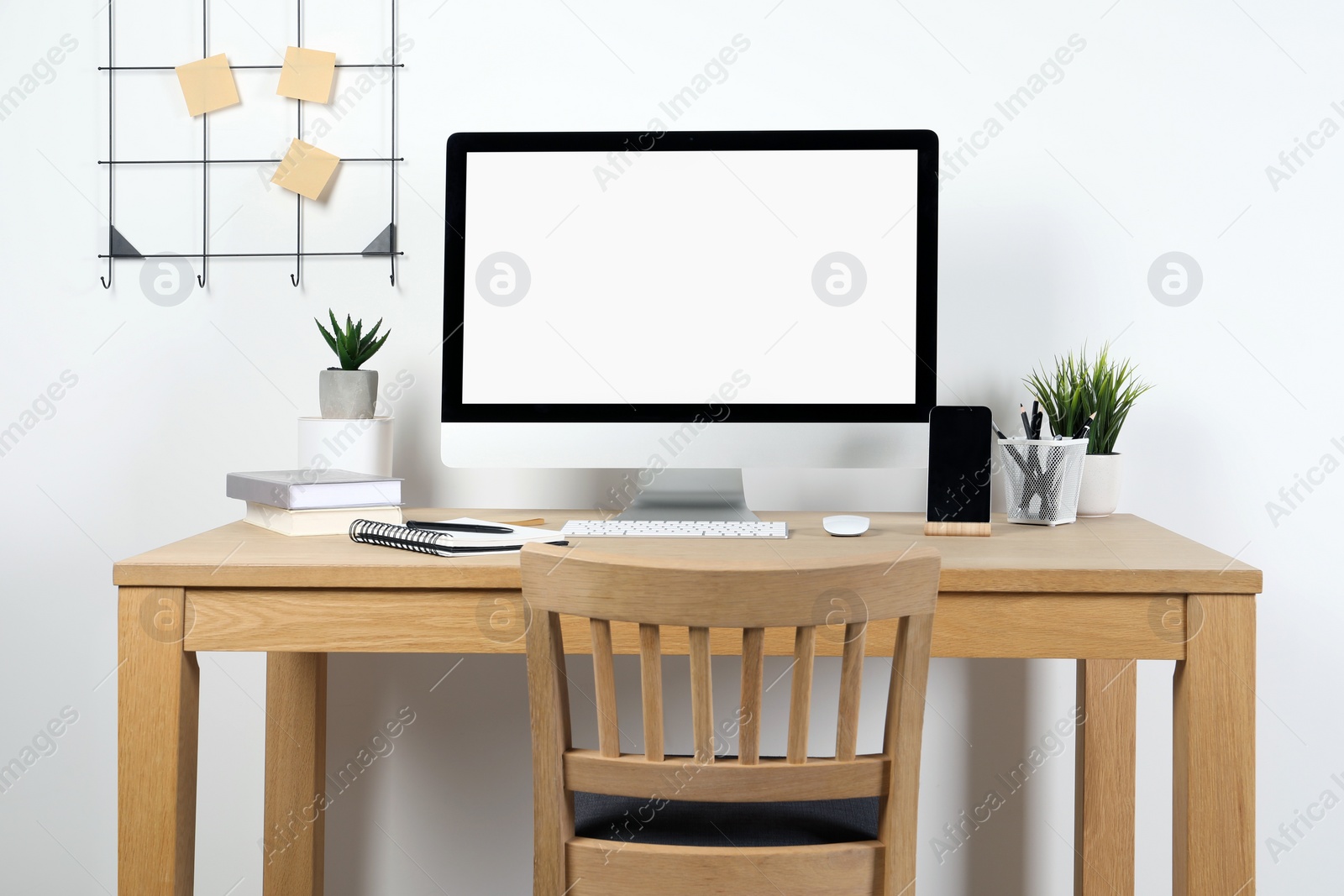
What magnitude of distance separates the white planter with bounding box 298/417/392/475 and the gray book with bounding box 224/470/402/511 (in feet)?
0.19

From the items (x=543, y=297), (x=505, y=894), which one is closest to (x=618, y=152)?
(x=543, y=297)

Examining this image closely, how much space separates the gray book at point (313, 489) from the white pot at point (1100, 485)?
1.01 meters

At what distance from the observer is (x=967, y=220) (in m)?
1.57

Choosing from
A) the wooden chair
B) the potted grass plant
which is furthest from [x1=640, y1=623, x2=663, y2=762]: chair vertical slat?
the potted grass plant

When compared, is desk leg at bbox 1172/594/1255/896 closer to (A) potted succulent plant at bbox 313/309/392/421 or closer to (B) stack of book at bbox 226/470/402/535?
(B) stack of book at bbox 226/470/402/535

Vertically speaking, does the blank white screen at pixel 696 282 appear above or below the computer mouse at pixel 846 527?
above

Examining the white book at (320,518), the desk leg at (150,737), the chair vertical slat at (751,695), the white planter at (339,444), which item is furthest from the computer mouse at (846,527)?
the desk leg at (150,737)

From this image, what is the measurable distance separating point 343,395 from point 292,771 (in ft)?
2.00

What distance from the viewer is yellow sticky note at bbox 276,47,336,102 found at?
1586 mm

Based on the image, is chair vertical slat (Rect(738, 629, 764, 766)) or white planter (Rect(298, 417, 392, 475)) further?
white planter (Rect(298, 417, 392, 475))

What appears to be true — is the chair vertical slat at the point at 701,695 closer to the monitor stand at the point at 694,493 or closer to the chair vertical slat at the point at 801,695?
the chair vertical slat at the point at 801,695

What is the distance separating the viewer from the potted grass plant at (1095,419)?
1397 mm

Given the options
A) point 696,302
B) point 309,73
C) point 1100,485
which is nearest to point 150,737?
point 696,302

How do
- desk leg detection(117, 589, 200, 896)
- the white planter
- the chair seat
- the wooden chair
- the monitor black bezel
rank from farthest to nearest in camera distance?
the white planter < the monitor black bezel < desk leg detection(117, 589, 200, 896) < the chair seat < the wooden chair
